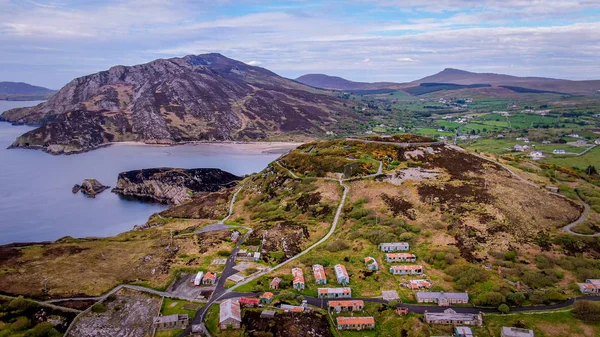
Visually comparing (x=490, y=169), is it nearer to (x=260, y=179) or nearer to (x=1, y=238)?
(x=260, y=179)

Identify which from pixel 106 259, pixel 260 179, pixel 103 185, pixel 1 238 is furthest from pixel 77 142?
pixel 106 259

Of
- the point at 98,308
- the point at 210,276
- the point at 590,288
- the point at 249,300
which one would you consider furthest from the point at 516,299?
the point at 98,308

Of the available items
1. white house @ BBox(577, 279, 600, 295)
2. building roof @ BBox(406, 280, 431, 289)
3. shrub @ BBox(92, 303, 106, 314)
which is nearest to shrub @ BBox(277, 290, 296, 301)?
building roof @ BBox(406, 280, 431, 289)

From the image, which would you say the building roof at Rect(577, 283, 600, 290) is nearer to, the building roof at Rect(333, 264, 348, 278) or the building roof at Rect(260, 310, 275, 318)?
the building roof at Rect(333, 264, 348, 278)

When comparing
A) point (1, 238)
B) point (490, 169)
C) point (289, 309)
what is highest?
point (490, 169)

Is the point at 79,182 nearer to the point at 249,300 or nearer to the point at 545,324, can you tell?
the point at 249,300

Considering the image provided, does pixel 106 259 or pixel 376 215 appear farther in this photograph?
pixel 376 215
